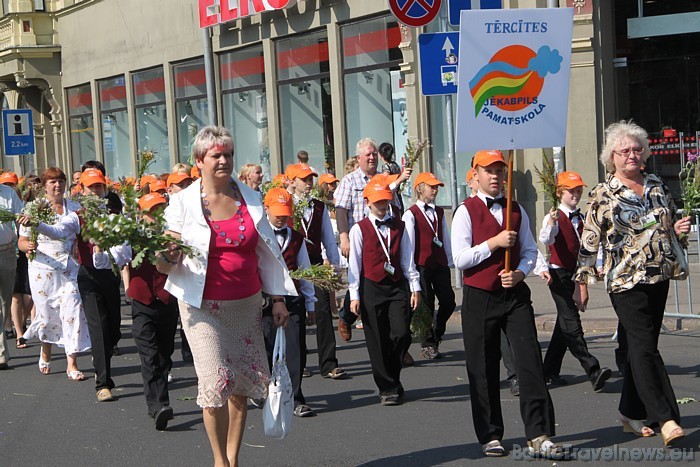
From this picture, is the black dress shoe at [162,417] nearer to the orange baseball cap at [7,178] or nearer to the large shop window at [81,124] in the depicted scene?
the orange baseball cap at [7,178]

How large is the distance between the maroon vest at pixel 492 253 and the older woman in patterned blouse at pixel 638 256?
474mm

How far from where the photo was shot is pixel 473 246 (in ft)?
23.1

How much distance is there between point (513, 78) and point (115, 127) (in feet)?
89.1

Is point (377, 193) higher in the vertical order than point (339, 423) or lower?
higher

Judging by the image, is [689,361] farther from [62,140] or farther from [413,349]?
[62,140]

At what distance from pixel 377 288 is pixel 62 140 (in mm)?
28961

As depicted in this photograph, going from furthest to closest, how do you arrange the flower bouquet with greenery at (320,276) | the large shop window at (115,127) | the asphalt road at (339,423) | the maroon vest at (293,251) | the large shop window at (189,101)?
the large shop window at (115,127), the large shop window at (189,101), the maroon vest at (293,251), the flower bouquet with greenery at (320,276), the asphalt road at (339,423)

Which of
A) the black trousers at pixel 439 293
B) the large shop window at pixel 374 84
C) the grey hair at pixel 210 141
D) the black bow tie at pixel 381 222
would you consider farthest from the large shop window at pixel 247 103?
the grey hair at pixel 210 141

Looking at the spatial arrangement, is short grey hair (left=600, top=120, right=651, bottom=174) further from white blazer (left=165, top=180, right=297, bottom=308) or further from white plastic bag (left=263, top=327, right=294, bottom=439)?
white plastic bag (left=263, top=327, right=294, bottom=439)

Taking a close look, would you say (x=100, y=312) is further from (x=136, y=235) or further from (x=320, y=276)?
(x=136, y=235)

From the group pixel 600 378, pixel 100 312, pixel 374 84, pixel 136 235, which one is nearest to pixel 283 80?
pixel 374 84

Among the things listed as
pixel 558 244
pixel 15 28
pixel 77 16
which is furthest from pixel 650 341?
pixel 15 28

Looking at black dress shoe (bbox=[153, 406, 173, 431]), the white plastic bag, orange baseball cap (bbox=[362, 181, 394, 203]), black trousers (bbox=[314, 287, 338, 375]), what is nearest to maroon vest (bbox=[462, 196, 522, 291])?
the white plastic bag

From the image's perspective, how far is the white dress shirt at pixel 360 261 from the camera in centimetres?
917
